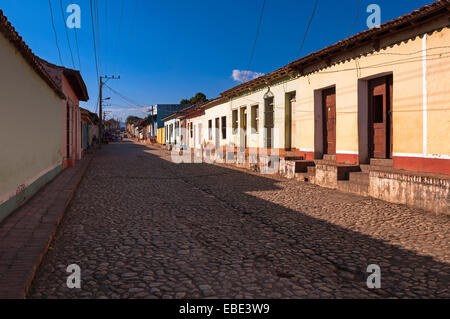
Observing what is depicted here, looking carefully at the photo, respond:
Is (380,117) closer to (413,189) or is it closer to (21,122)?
(413,189)

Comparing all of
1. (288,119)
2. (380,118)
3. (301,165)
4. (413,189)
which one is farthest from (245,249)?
(288,119)

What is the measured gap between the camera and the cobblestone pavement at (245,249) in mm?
3020

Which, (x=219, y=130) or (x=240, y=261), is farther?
(x=219, y=130)

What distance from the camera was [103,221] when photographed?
17.8 ft

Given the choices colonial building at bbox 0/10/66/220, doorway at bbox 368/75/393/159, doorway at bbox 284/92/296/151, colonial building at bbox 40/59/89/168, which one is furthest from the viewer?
doorway at bbox 284/92/296/151

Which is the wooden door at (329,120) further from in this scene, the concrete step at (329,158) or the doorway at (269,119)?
the doorway at (269,119)

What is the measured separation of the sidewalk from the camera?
2887 millimetres

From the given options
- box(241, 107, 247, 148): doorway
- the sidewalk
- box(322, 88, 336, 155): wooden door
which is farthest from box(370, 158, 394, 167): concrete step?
box(241, 107, 247, 148): doorway

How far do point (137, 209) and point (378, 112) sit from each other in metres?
6.20

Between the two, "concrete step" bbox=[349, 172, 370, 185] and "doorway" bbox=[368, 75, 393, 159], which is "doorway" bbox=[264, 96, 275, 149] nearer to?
"doorway" bbox=[368, 75, 393, 159]

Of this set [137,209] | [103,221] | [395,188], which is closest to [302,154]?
[395,188]

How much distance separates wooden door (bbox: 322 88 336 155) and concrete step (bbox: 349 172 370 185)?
218 cm

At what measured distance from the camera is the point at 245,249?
4086 mm

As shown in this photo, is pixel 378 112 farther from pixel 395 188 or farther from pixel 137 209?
pixel 137 209
